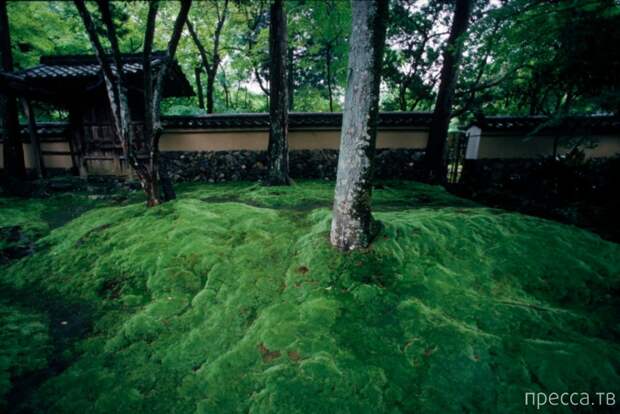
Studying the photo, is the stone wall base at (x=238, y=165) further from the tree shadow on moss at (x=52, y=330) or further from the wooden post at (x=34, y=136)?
the tree shadow on moss at (x=52, y=330)

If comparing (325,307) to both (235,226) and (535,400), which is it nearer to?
(535,400)

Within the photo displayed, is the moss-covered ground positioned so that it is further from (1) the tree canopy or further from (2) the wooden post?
(2) the wooden post

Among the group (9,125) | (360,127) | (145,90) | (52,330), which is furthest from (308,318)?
(9,125)

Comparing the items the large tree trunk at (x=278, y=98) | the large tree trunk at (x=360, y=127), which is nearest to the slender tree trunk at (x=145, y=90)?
the large tree trunk at (x=278, y=98)

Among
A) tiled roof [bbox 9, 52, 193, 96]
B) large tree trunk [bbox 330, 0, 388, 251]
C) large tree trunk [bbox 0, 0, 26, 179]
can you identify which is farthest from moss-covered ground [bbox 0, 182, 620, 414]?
large tree trunk [bbox 0, 0, 26, 179]

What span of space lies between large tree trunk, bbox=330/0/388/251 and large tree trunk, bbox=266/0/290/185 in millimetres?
4505

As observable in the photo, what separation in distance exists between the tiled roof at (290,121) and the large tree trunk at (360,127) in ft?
21.7

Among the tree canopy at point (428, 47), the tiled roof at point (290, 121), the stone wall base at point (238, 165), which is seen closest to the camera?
the tree canopy at point (428, 47)

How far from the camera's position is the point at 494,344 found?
258cm

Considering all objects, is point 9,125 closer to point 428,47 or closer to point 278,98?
point 278,98

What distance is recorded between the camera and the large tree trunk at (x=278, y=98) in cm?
697

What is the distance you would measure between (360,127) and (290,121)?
22.6 ft

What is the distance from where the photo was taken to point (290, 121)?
31.5ft

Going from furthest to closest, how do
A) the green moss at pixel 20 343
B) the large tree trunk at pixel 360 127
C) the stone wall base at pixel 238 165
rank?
the stone wall base at pixel 238 165
the large tree trunk at pixel 360 127
the green moss at pixel 20 343
